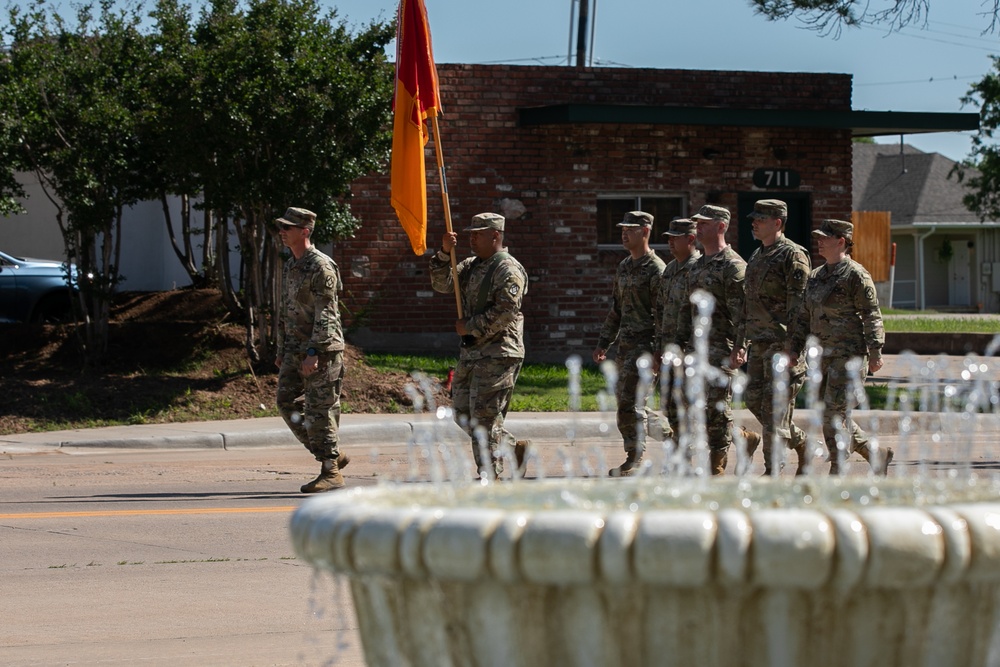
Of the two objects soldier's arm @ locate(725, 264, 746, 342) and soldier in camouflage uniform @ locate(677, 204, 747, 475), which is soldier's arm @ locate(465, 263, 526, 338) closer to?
soldier in camouflage uniform @ locate(677, 204, 747, 475)

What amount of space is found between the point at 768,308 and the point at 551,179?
1004cm

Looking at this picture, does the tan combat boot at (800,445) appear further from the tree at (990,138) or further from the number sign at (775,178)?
the tree at (990,138)

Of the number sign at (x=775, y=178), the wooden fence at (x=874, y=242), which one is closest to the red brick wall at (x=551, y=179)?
the number sign at (x=775, y=178)

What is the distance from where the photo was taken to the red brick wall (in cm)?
1869

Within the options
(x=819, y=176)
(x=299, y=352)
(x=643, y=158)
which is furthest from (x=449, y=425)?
(x=819, y=176)

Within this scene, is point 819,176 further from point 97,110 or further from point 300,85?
point 97,110

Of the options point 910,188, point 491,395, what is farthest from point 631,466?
point 910,188

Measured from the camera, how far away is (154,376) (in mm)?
15398

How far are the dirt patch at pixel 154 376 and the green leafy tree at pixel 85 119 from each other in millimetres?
679

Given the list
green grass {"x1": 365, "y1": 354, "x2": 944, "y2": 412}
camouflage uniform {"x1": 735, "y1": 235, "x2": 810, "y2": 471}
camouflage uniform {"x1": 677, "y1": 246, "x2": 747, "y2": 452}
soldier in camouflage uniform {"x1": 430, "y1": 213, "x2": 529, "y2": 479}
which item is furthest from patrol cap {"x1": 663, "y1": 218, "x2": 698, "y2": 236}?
green grass {"x1": 365, "y1": 354, "x2": 944, "y2": 412}

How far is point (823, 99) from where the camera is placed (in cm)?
2053

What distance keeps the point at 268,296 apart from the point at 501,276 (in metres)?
7.90

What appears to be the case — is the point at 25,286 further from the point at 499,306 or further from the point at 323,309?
the point at 499,306

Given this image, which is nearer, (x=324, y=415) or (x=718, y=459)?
(x=324, y=415)
